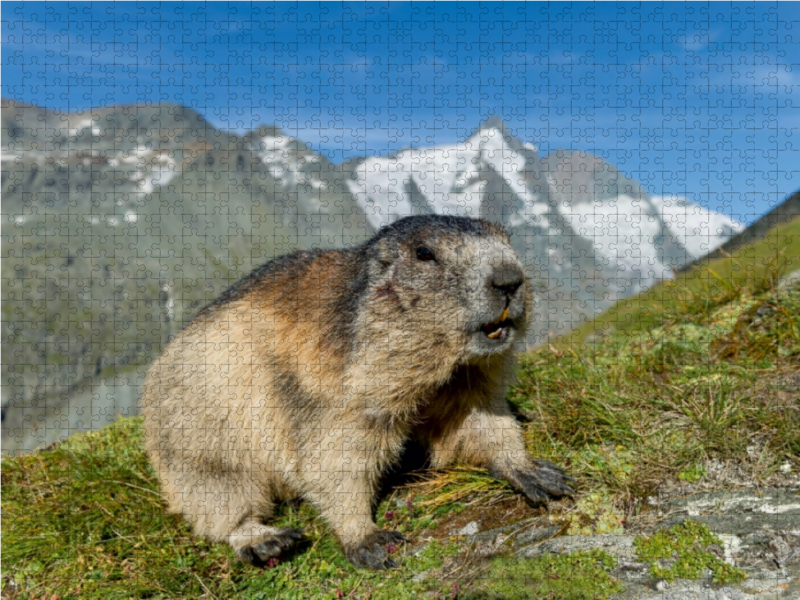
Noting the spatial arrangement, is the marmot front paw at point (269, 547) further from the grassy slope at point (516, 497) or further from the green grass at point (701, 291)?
the green grass at point (701, 291)

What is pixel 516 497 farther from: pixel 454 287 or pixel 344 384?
pixel 454 287

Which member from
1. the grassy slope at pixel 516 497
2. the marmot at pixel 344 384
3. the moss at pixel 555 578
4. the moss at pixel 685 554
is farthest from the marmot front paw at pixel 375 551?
the moss at pixel 685 554

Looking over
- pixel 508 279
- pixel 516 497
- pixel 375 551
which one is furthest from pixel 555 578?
pixel 508 279

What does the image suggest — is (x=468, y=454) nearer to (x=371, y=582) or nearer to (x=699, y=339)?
(x=371, y=582)

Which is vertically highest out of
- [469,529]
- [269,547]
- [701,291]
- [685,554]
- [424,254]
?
[424,254]

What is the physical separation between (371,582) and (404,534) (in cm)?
72

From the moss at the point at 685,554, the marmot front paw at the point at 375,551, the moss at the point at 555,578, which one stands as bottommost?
the marmot front paw at the point at 375,551

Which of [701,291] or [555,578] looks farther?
[701,291]

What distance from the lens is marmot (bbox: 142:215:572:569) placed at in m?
5.12

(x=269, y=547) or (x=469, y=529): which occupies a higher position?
(x=469, y=529)

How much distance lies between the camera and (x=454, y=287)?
501 centimetres

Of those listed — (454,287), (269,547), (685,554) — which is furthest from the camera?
(269,547)

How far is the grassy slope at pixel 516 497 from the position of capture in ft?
16.6

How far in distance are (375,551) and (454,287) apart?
252 centimetres
